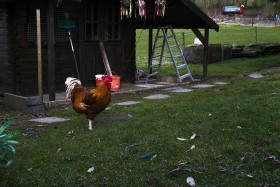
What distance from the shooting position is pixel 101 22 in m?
11.9

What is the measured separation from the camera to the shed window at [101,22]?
11.6 m

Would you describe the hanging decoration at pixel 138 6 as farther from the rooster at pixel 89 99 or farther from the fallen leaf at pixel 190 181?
the fallen leaf at pixel 190 181

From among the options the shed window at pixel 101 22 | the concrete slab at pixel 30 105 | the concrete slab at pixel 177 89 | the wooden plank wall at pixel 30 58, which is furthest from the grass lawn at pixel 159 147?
the shed window at pixel 101 22

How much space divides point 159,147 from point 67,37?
637 cm

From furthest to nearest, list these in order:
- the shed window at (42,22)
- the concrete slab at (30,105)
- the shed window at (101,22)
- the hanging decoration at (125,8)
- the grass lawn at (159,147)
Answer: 1. the shed window at (101,22)
2. the hanging decoration at (125,8)
3. the shed window at (42,22)
4. the concrete slab at (30,105)
5. the grass lawn at (159,147)

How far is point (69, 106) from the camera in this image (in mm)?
9219

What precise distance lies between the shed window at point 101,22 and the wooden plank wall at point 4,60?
239cm

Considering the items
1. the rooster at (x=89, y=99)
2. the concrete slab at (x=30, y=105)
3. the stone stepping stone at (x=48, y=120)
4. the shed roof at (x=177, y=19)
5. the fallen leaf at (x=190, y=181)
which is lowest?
the fallen leaf at (x=190, y=181)

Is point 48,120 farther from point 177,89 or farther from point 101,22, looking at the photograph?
point 101,22

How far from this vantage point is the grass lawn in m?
4.57

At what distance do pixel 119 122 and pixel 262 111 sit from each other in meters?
2.32

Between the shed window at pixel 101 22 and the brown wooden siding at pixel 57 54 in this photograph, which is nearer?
the brown wooden siding at pixel 57 54

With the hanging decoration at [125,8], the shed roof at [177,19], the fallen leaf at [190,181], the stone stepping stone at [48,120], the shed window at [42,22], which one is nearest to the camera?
the fallen leaf at [190,181]

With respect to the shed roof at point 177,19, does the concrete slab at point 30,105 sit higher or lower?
lower
